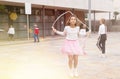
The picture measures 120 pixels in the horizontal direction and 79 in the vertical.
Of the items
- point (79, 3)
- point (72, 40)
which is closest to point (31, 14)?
point (79, 3)

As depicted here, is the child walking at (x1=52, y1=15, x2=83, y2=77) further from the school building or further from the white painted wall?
the white painted wall

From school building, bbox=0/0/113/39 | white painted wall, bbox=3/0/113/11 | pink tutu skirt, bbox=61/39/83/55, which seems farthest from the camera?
white painted wall, bbox=3/0/113/11

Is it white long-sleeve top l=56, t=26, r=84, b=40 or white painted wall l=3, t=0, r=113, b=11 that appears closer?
white long-sleeve top l=56, t=26, r=84, b=40

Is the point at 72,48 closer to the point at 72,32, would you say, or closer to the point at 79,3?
the point at 72,32

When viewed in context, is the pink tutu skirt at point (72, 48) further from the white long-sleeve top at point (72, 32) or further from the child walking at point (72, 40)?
the white long-sleeve top at point (72, 32)

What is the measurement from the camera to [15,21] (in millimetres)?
34094

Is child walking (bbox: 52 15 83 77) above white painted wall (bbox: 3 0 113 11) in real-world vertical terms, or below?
below

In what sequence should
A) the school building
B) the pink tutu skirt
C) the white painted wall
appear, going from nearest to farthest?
the pink tutu skirt < the school building < the white painted wall

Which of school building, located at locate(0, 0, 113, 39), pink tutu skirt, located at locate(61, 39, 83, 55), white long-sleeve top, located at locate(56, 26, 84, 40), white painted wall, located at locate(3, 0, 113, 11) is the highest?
white painted wall, located at locate(3, 0, 113, 11)

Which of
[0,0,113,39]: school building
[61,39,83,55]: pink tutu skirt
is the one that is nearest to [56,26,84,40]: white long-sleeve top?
[61,39,83,55]: pink tutu skirt

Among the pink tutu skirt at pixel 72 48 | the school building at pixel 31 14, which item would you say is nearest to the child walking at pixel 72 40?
the pink tutu skirt at pixel 72 48

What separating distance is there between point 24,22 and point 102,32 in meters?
22.3

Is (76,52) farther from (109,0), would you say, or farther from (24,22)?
(109,0)

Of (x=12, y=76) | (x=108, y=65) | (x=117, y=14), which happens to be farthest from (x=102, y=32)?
(x=117, y=14)
